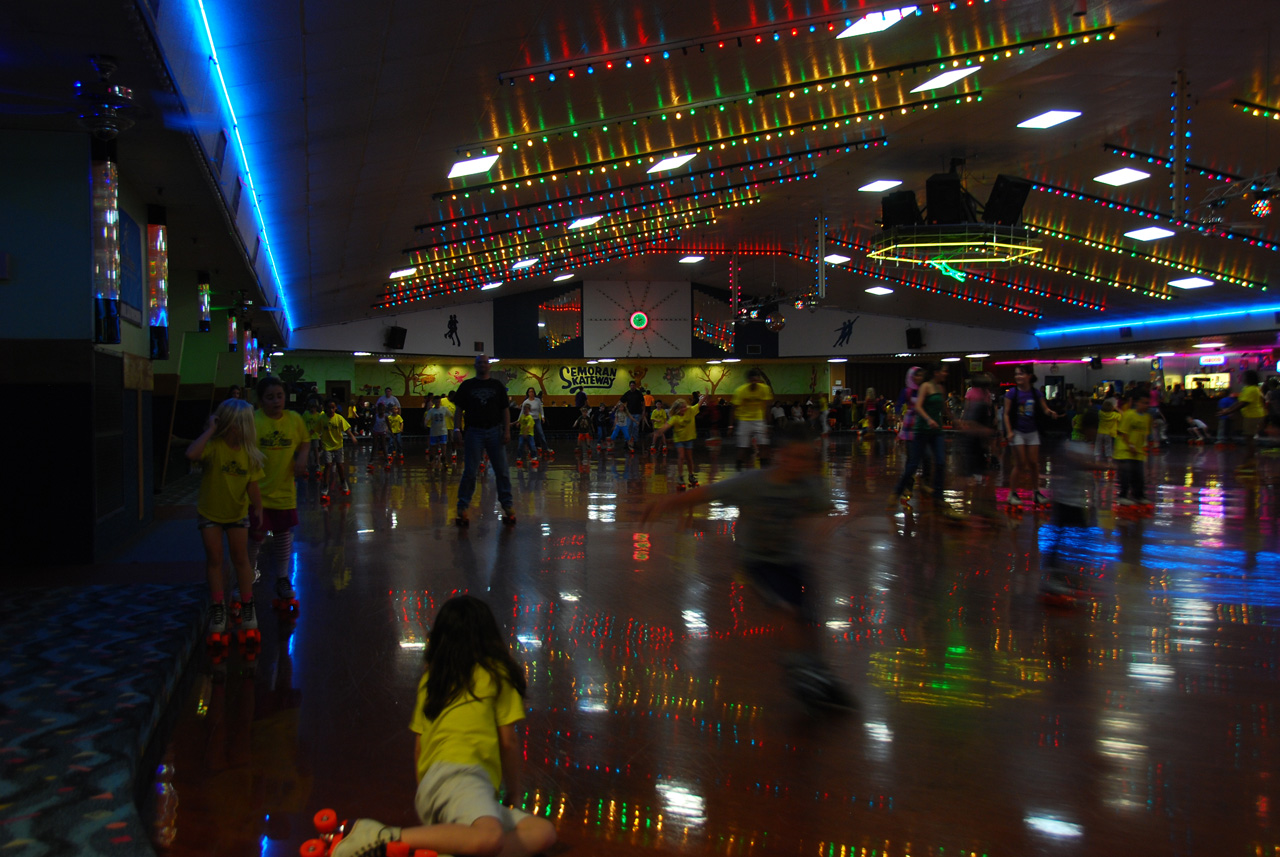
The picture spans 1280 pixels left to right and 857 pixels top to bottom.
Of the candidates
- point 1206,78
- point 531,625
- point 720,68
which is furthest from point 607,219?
point 531,625

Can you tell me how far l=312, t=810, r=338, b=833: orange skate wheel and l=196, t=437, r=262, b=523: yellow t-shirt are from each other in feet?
7.20

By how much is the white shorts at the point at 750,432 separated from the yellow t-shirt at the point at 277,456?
389cm

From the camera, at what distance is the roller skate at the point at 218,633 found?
4.02 meters

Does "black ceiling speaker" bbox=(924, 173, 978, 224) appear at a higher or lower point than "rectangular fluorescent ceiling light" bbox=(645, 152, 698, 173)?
lower

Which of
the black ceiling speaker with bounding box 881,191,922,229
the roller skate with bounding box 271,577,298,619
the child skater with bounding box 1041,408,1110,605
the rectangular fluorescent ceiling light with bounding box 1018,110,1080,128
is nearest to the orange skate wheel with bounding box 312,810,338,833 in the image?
the roller skate with bounding box 271,577,298,619

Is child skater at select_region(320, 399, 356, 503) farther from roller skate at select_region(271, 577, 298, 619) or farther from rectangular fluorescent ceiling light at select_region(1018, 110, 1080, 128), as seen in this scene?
rectangular fluorescent ceiling light at select_region(1018, 110, 1080, 128)

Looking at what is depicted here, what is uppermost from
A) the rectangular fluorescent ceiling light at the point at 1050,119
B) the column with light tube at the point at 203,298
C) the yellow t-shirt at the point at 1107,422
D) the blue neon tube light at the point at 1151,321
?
the rectangular fluorescent ceiling light at the point at 1050,119

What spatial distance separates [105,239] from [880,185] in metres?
13.4

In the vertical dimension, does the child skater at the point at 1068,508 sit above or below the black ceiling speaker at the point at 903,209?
below

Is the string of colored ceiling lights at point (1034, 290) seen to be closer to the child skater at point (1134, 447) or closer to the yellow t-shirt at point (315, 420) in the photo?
the child skater at point (1134, 447)

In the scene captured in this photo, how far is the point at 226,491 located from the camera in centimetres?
414

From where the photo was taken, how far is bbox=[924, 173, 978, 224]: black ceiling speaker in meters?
13.2

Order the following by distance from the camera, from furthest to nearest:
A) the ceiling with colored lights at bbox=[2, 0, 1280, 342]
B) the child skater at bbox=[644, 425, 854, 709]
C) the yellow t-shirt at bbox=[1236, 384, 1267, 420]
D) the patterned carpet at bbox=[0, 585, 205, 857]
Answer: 1. the yellow t-shirt at bbox=[1236, 384, 1267, 420]
2. the ceiling with colored lights at bbox=[2, 0, 1280, 342]
3. the child skater at bbox=[644, 425, 854, 709]
4. the patterned carpet at bbox=[0, 585, 205, 857]

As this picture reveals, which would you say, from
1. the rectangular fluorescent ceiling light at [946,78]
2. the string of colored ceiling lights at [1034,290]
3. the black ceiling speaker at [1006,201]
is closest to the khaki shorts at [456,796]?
the rectangular fluorescent ceiling light at [946,78]
